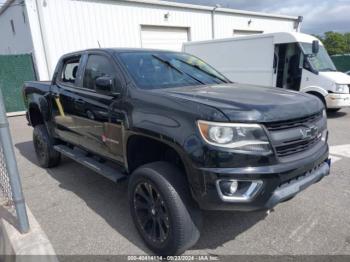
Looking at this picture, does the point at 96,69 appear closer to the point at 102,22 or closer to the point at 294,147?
the point at 294,147

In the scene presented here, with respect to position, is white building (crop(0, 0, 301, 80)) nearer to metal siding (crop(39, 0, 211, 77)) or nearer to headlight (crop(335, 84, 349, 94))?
metal siding (crop(39, 0, 211, 77))

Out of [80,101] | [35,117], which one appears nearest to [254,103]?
[80,101]

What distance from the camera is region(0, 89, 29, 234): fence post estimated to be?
8.02 feet

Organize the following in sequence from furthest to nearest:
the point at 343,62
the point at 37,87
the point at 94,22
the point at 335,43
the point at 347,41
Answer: the point at 347,41 < the point at 335,43 < the point at 343,62 < the point at 94,22 < the point at 37,87

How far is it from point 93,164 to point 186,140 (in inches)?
71.2

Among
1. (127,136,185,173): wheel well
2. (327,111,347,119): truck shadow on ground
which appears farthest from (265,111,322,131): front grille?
(327,111,347,119): truck shadow on ground

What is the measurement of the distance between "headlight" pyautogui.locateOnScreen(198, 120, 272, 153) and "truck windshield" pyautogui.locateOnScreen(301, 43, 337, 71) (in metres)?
7.68

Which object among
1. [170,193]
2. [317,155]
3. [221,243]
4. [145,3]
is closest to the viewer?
[170,193]

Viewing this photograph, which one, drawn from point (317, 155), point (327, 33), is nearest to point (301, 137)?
point (317, 155)

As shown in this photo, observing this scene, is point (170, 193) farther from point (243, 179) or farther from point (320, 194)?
point (320, 194)

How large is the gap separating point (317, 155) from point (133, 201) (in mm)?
1798

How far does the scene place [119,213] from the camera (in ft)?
11.4

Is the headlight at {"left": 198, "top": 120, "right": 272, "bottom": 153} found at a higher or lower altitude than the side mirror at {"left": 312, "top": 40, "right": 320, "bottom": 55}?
lower

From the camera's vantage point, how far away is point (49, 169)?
5.15 metres
